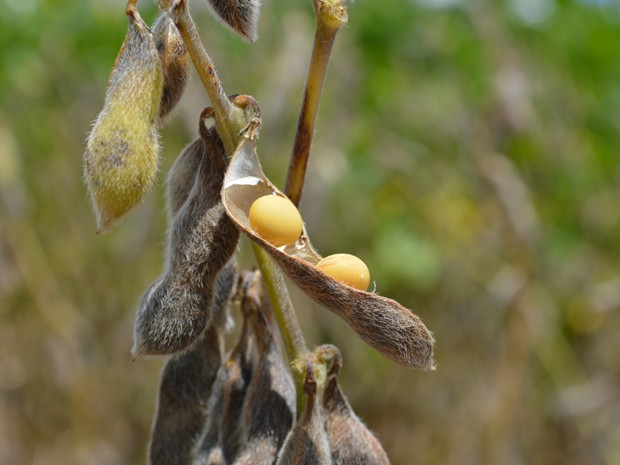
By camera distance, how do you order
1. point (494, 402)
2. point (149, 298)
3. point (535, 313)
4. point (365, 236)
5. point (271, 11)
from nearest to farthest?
1. point (149, 298)
2. point (494, 402)
3. point (535, 313)
4. point (365, 236)
5. point (271, 11)

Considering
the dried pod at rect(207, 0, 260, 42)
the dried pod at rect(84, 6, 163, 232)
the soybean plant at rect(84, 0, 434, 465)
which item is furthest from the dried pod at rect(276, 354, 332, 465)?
the dried pod at rect(207, 0, 260, 42)

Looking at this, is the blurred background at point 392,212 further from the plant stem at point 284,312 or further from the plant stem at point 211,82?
the plant stem at point 211,82

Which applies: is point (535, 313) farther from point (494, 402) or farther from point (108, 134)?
point (108, 134)

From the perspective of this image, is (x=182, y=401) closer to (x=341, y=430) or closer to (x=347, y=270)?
(x=341, y=430)

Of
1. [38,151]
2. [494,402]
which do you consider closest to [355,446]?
[494,402]

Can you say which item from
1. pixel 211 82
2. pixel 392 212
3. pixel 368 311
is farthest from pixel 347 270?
pixel 392 212

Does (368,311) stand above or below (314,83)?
below

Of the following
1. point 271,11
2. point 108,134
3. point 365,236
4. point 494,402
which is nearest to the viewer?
point 108,134
